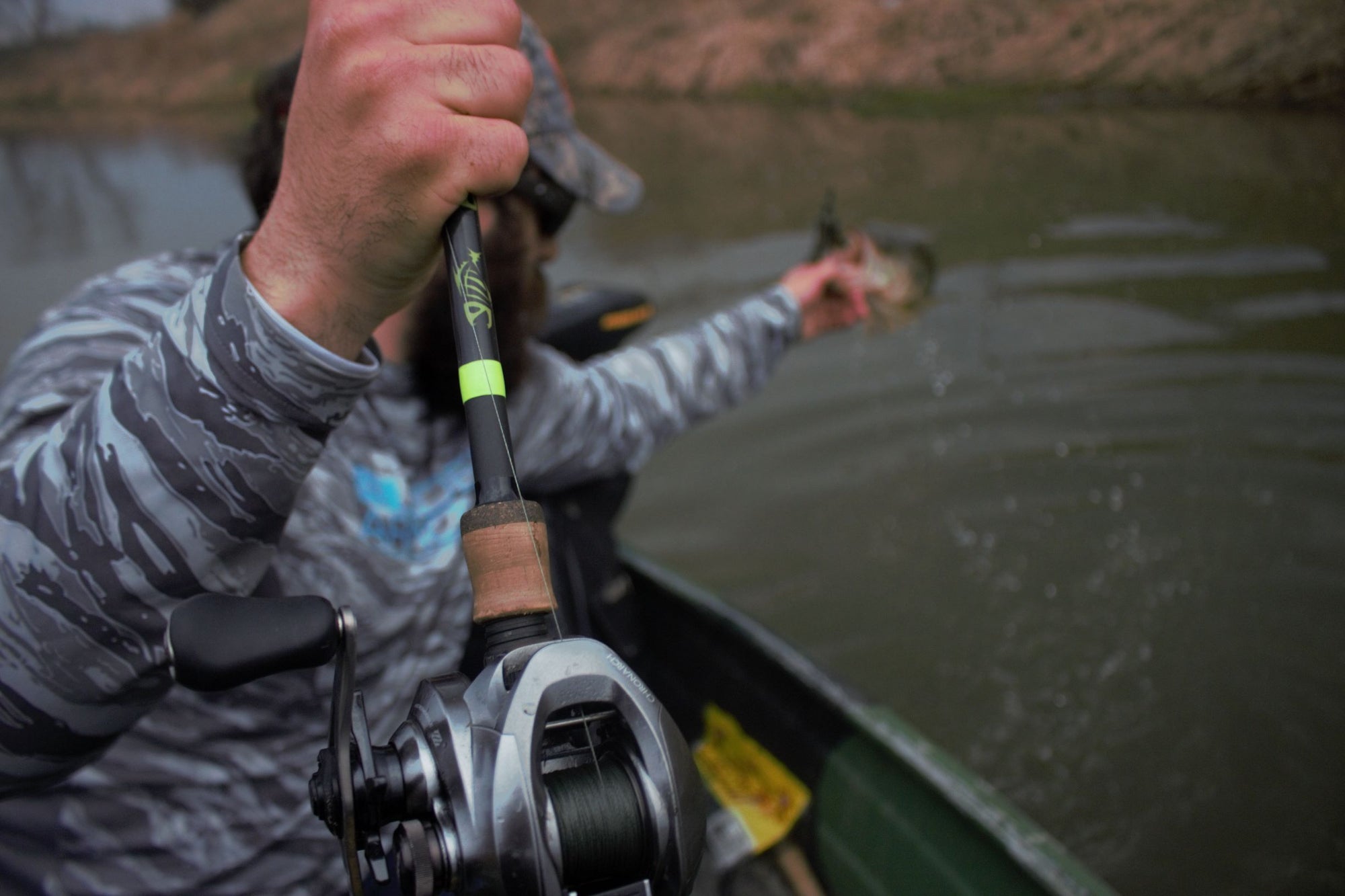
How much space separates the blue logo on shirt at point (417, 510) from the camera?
168cm

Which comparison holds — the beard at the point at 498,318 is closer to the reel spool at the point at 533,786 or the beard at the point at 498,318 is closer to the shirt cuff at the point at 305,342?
the shirt cuff at the point at 305,342

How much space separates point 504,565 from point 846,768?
6.15 feet

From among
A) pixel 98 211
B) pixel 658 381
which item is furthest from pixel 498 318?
pixel 98 211

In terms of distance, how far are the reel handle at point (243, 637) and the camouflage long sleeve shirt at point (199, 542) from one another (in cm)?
12

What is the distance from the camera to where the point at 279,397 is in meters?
0.99

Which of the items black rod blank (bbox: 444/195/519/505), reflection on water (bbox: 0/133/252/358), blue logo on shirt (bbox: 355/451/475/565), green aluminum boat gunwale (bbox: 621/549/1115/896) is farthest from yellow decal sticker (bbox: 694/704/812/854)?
reflection on water (bbox: 0/133/252/358)

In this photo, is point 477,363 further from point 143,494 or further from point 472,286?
point 143,494

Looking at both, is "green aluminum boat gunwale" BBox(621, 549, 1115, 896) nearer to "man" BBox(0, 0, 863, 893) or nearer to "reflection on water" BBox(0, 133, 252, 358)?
"man" BBox(0, 0, 863, 893)

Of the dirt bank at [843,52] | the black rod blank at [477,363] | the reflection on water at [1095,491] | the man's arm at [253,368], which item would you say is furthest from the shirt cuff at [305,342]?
the reflection on water at [1095,491]

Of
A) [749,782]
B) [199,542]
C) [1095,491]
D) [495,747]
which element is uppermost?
[199,542]

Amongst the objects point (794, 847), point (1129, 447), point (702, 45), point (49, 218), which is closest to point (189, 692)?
point (794, 847)

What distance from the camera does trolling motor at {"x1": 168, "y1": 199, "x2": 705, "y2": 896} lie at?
0.80m

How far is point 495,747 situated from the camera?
2.65ft

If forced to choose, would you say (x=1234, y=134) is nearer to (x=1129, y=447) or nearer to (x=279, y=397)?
(x=1129, y=447)
